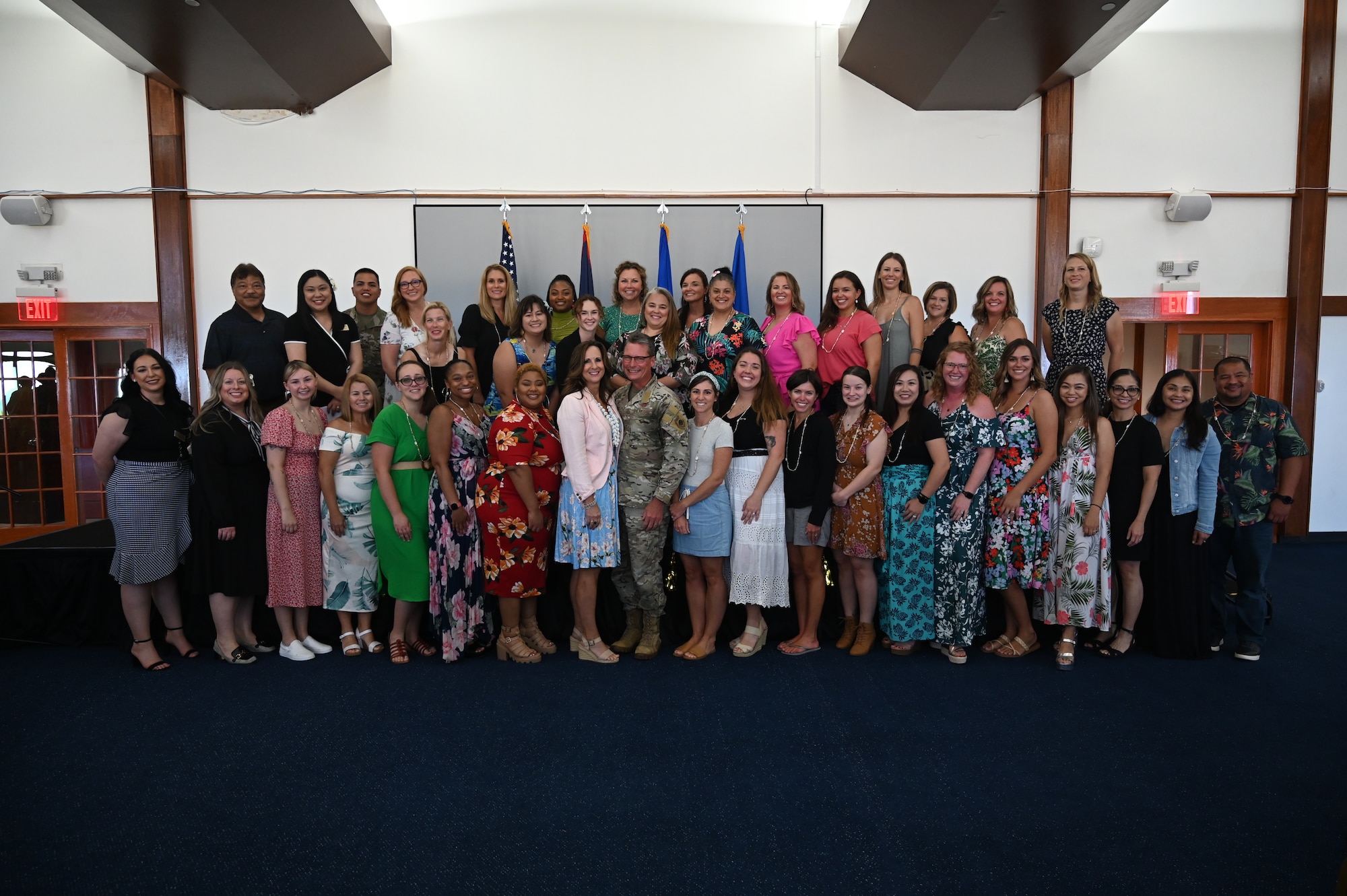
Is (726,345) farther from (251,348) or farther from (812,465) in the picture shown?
(251,348)

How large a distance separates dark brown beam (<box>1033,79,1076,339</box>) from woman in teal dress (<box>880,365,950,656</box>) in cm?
355

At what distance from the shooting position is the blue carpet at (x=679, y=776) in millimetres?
2189

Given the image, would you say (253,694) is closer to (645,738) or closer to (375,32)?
(645,738)

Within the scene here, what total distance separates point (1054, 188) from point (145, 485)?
727 centimetres

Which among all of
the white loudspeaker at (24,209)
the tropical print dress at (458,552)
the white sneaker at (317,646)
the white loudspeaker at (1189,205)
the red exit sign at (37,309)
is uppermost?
the white loudspeaker at (1189,205)

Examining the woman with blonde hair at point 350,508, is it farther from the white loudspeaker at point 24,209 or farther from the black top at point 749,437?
the white loudspeaker at point 24,209

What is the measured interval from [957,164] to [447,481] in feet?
18.1

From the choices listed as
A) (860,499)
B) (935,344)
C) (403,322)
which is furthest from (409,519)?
(935,344)

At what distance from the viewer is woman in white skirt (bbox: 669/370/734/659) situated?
3.69 meters

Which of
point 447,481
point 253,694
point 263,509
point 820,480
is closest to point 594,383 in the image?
point 447,481

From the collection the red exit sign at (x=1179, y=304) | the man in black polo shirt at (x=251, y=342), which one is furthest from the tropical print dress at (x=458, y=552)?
the red exit sign at (x=1179, y=304)

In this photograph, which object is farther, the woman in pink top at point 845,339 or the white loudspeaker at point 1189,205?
the white loudspeaker at point 1189,205

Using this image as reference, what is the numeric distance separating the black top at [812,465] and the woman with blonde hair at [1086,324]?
1834 mm

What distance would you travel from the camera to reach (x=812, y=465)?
148 inches
